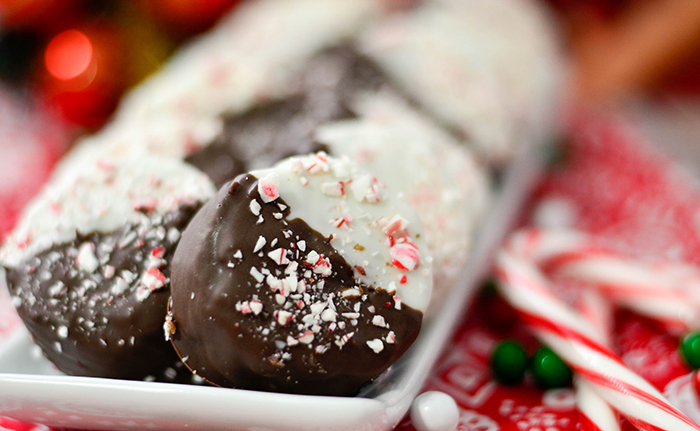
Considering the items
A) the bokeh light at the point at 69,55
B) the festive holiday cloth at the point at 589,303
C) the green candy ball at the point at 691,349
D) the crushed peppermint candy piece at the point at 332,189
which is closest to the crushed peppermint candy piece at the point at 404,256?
the crushed peppermint candy piece at the point at 332,189

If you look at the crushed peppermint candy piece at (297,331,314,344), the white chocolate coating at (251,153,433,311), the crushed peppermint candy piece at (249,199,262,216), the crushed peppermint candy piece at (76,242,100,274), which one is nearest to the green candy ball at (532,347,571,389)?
the white chocolate coating at (251,153,433,311)

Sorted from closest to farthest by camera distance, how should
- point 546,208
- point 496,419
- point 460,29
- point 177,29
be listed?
1. point 496,419
2. point 546,208
3. point 460,29
4. point 177,29

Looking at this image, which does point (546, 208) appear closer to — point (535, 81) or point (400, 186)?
point (535, 81)

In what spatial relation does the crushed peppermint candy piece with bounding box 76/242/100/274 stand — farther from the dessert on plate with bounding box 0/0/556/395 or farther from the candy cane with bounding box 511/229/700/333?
the candy cane with bounding box 511/229/700/333

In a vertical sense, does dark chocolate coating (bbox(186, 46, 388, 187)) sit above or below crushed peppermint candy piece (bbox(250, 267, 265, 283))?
above

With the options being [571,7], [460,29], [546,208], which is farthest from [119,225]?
[571,7]

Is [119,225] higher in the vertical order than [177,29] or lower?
lower
